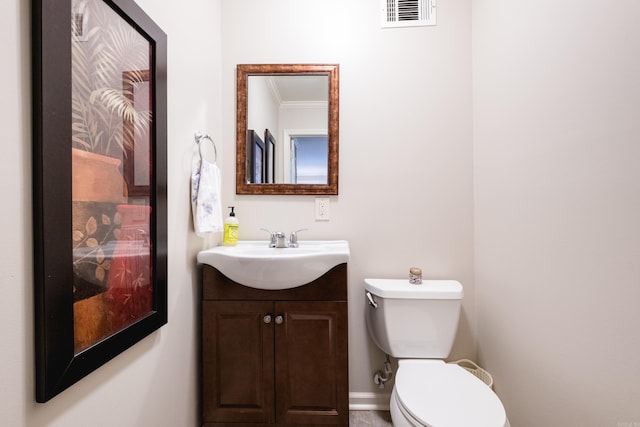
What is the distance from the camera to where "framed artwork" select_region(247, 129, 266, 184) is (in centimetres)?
158

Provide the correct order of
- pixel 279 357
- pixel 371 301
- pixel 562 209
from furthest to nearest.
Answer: pixel 371 301 < pixel 279 357 < pixel 562 209

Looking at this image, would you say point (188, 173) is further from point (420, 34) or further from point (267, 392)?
point (420, 34)

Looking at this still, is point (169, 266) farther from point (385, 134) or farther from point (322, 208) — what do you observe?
point (385, 134)

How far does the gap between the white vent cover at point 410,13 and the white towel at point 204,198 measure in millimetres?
1291

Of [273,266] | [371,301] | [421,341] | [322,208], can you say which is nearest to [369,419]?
[421,341]

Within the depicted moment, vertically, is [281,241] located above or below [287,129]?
below

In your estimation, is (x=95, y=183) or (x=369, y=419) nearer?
(x=95, y=183)

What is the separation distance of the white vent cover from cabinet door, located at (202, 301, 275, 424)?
1670 millimetres

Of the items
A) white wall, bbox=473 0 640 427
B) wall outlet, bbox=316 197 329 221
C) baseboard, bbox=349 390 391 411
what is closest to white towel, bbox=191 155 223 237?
wall outlet, bbox=316 197 329 221

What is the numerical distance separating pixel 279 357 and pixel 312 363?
0.15 meters

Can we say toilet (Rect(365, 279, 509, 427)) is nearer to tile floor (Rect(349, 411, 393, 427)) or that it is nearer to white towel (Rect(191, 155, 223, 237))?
tile floor (Rect(349, 411, 393, 427))

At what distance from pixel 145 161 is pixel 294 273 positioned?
668 mm

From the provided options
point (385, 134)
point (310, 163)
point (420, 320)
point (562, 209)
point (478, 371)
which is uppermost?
point (385, 134)

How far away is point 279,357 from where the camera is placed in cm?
122
